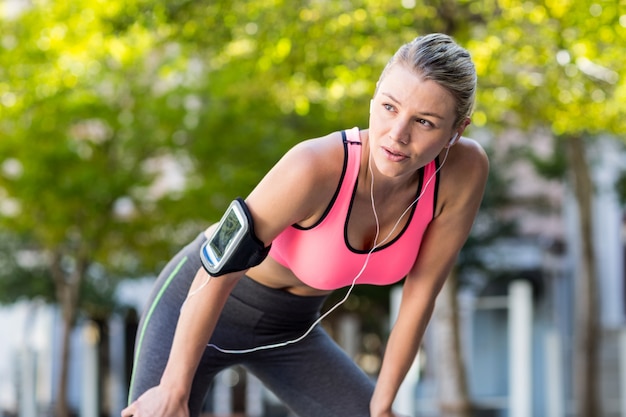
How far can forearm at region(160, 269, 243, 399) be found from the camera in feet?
8.02

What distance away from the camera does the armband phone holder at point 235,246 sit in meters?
2.39

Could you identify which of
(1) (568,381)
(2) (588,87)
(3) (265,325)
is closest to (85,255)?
(2) (588,87)

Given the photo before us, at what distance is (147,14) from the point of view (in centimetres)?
1007

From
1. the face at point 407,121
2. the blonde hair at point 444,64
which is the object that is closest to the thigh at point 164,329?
the face at point 407,121

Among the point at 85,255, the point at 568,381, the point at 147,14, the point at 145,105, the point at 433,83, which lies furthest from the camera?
the point at 568,381

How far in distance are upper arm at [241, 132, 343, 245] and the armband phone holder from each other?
0.07 feet

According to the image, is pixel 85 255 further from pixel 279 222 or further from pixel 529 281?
pixel 279 222

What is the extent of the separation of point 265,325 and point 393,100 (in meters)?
0.81

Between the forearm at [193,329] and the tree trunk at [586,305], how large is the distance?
1337 centimetres

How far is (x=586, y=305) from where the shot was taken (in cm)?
1561

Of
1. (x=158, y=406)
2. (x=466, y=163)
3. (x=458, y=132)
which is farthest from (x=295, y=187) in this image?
(x=158, y=406)

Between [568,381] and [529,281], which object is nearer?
[568,381]

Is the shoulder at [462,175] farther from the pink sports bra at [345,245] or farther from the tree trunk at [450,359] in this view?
the tree trunk at [450,359]

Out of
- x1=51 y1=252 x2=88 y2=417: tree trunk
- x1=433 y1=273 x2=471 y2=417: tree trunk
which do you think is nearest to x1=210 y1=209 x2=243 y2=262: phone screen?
x1=433 y1=273 x2=471 y2=417: tree trunk
